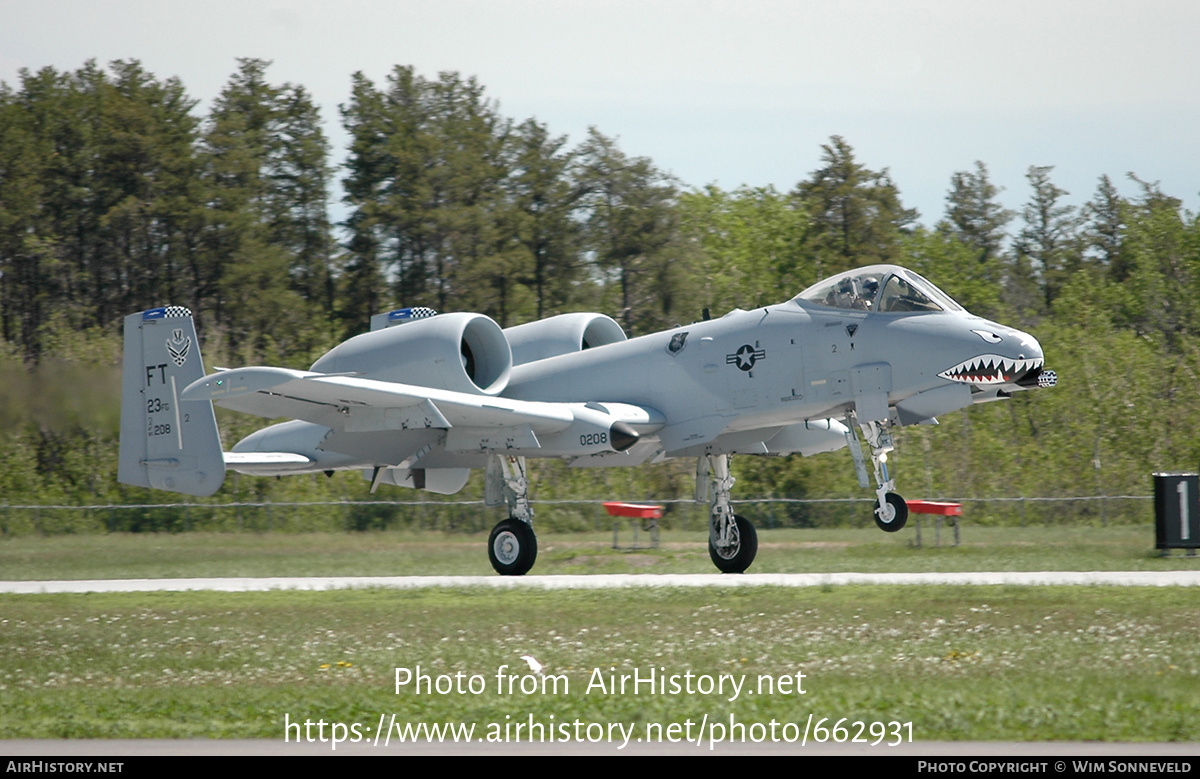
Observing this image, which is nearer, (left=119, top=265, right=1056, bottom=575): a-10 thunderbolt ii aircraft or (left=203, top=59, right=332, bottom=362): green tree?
(left=119, top=265, right=1056, bottom=575): a-10 thunderbolt ii aircraft

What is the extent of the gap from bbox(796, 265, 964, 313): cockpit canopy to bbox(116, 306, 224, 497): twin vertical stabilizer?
9.37 meters

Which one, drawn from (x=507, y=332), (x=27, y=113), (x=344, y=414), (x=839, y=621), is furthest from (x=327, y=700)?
(x=27, y=113)

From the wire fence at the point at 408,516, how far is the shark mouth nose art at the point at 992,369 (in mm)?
12506

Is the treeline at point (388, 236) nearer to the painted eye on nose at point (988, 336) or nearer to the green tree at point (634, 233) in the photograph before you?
the green tree at point (634, 233)

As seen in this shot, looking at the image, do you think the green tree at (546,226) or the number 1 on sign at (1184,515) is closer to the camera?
the number 1 on sign at (1184,515)

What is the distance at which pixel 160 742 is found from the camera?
774 cm

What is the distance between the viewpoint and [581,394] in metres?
18.2

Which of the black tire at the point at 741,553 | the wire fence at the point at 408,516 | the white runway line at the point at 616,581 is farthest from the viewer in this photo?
the wire fence at the point at 408,516

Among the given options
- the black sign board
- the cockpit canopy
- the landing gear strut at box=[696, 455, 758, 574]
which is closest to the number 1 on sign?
the black sign board

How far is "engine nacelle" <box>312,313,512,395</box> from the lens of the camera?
695 inches

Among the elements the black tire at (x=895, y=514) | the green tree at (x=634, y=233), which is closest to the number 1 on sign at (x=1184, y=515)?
the black tire at (x=895, y=514)

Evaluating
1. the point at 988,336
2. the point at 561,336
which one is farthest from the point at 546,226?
the point at 988,336

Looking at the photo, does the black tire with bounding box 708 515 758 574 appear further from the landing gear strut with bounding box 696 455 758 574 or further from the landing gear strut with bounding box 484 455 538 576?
the landing gear strut with bounding box 484 455 538 576

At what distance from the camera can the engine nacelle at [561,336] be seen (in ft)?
65.1
